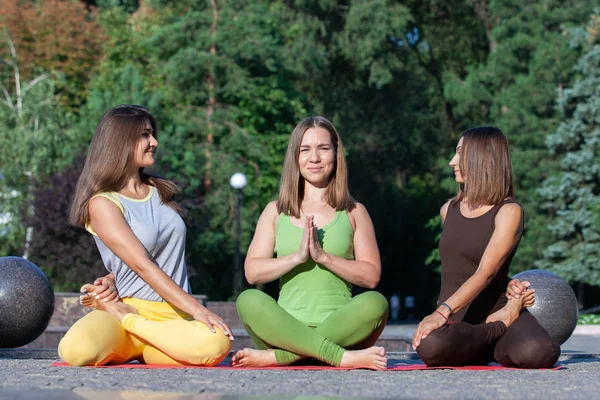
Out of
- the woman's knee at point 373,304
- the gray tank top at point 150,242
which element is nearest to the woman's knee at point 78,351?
the gray tank top at point 150,242

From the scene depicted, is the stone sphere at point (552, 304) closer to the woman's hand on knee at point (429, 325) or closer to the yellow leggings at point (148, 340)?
the woman's hand on knee at point (429, 325)

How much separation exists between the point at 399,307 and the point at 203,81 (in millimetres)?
13698

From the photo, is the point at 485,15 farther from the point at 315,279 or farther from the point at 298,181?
the point at 315,279

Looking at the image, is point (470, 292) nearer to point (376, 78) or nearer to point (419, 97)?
point (376, 78)

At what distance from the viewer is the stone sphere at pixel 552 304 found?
9911 millimetres

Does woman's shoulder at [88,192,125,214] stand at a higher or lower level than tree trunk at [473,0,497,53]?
lower

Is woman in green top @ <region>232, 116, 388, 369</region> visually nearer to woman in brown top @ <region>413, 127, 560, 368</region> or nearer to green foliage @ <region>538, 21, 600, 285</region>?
woman in brown top @ <region>413, 127, 560, 368</region>

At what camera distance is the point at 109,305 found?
6.95 metres

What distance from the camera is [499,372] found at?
6.55 m

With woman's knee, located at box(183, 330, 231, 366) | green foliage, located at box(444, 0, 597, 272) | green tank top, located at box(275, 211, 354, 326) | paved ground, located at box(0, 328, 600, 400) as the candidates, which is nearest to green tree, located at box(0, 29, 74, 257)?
green foliage, located at box(444, 0, 597, 272)

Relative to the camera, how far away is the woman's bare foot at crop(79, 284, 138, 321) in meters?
6.94

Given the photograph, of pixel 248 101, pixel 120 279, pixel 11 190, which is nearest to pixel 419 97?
pixel 248 101

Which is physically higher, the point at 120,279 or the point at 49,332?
the point at 120,279

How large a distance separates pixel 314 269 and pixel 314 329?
431 millimetres
